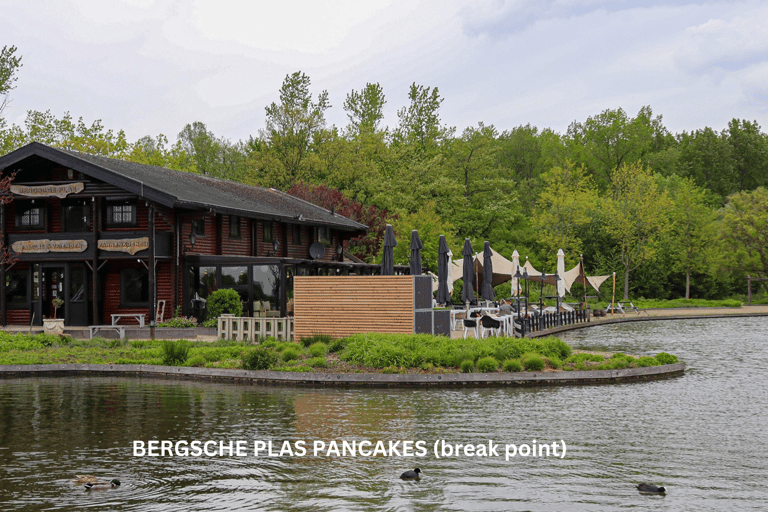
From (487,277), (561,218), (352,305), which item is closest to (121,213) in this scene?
(352,305)

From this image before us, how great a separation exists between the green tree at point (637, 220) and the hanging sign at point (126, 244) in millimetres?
37674

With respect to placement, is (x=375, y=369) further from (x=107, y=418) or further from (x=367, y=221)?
(x=367, y=221)

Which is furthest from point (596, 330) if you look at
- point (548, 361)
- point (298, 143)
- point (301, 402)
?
point (298, 143)

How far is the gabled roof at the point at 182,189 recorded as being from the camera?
2795cm

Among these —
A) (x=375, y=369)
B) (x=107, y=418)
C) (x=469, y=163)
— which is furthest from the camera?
(x=469, y=163)

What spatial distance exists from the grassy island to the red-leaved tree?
2728cm

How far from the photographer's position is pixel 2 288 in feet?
99.1

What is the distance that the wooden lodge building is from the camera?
28875 mm

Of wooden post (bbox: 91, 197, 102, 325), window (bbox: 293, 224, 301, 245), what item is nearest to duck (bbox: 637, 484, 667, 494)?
wooden post (bbox: 91, 197, 102, 325)

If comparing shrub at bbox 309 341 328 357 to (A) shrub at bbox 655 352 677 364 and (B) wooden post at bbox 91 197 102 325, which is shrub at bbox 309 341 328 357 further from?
(B) wooden post at bbox 91 197 102 325

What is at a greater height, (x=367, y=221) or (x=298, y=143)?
(x=298, y=143)

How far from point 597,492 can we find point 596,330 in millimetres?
27237

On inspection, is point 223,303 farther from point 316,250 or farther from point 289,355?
point 316,250

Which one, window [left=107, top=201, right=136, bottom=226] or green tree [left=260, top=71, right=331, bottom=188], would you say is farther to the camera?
green tree [left=260, top=71, right=331, bottom=188]
